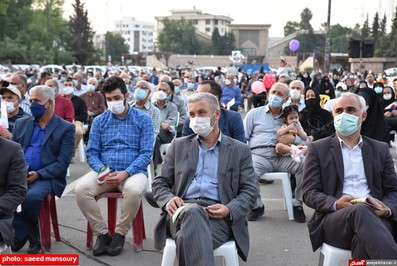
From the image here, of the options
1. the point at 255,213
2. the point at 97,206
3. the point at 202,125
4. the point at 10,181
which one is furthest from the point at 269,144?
the point at 10,181

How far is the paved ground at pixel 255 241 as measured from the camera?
581 centimetres

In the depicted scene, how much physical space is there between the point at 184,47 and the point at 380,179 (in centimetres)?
13460

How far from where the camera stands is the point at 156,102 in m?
10.8

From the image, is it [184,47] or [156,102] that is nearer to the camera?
[156,102]

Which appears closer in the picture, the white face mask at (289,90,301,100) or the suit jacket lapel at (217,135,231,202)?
the suit jacket lapel at (217,135,231,202)

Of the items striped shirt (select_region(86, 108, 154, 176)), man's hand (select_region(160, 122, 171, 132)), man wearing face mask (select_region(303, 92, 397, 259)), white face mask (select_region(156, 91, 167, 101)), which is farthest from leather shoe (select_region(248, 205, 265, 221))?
white face mask (select_region(156, 91, 167, 101))

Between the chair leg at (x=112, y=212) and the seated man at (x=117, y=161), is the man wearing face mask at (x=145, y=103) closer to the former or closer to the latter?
the seated man at (x=117, y=161)

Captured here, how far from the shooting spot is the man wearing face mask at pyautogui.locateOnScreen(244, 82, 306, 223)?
7.46 meters

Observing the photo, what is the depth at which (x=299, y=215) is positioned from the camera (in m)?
7.36

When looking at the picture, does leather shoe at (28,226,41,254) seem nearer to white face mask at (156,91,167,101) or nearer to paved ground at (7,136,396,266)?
paved ground at (7,136,396,266)

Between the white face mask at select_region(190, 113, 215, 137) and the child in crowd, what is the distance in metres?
2.66

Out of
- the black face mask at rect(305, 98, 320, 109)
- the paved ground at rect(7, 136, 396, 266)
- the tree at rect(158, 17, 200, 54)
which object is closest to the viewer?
the paved ground at rect(7, 136, 396, 266)

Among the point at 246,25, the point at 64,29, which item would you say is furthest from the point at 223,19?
the point at 64,29

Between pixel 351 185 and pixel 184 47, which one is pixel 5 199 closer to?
pixel 351 185
